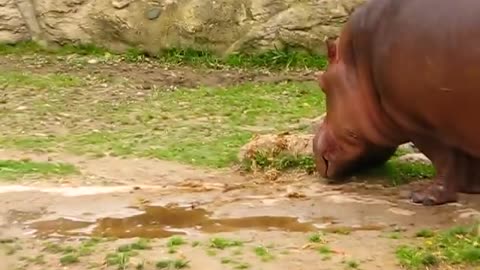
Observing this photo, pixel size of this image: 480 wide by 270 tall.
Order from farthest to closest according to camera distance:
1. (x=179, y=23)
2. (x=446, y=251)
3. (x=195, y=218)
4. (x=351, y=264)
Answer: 1. (x=179, y=23)
2. (x=195, y=218)
3. (x=446, y=251)
4. (x=351, y=264)

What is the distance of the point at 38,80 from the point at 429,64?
4970 millimetres

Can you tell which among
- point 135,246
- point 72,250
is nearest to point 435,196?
point 135,246

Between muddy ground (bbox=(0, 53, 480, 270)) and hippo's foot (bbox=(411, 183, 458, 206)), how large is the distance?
49 mm

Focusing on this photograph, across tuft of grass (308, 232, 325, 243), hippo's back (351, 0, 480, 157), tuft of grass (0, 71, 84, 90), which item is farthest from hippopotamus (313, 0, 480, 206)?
tuft of grass (0, 71, 84, 90)

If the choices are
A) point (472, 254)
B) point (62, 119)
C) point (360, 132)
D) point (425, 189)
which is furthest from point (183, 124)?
point (472, 254)

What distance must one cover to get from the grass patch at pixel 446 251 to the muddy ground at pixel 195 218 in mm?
72

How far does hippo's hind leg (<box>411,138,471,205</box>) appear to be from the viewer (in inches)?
223

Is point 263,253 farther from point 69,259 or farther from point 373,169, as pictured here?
point 373,169

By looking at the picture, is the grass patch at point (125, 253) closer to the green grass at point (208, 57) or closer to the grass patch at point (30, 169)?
the grass patch at point (30, 169)

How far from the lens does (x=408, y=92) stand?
18.4ft

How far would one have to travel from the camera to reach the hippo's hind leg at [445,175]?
18.5 ft

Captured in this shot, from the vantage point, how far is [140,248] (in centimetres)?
479

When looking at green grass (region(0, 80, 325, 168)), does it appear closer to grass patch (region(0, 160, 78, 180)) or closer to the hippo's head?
grass patch (region(0, 160, 78, 180))

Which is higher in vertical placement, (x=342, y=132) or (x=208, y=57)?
(x=342, y=132)
